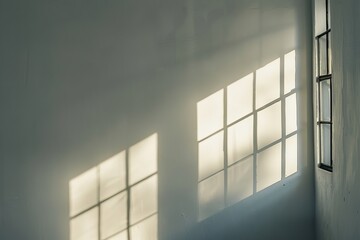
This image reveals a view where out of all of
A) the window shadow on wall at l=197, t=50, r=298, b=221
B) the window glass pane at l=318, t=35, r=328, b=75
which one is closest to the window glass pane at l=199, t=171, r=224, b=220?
the window shadow on wall at l=197, t=50, r=298, b=221

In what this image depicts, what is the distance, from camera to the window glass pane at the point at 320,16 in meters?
4.66

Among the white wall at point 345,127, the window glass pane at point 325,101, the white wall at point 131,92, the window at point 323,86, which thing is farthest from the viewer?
the white wall at point 131,92

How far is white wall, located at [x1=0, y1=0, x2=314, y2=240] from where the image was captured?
197 inches

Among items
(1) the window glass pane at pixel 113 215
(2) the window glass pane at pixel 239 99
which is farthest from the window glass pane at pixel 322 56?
(1) the window glass pane at pixel 113 215

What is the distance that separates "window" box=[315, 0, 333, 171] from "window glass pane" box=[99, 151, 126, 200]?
1660 mm

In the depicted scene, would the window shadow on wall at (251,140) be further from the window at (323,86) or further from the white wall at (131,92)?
Result: the window at (323,86)

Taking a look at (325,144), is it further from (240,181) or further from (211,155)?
(211,155)

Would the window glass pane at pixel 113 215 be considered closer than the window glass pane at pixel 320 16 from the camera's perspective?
No

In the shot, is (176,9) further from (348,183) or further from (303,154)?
(348,183)

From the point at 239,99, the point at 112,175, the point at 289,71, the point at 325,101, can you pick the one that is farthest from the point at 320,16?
the point at 112,175

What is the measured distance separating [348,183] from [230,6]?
2.01m

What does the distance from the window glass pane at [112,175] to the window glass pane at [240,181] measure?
916mm

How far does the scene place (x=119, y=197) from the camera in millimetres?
5027

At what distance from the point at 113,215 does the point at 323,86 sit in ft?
6.80
